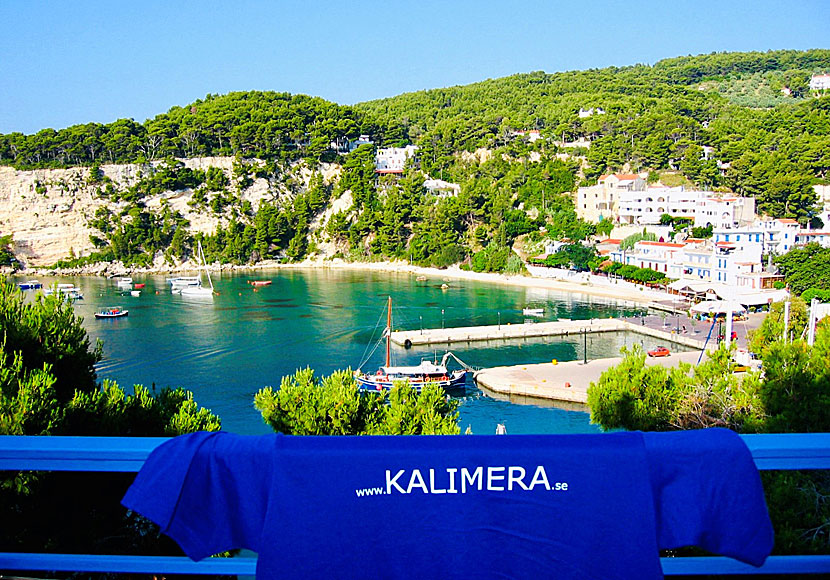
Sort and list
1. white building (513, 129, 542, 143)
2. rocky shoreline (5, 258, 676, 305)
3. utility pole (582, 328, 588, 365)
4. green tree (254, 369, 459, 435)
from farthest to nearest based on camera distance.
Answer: white building (513, 129, 542, 143) < rocky shoreline (5, 258, 676, 305) < utility pole (582, 328, 588, 365) < green tree (254, 369, 459, 435)

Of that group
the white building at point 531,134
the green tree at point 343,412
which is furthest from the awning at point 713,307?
the white building at point 531,134

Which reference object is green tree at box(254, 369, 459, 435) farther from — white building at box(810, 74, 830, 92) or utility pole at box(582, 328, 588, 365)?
white building at box(810, 74, 830, 92)

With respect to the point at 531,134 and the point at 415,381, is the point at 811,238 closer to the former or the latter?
the point at 531,134

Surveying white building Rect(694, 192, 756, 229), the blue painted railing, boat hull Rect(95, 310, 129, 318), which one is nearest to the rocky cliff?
boat hull Rect(95, 310, 129, 318)

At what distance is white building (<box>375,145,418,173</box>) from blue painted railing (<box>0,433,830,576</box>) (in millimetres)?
42121

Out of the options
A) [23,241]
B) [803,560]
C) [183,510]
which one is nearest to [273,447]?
[183,510]

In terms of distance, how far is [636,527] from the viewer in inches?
32.4

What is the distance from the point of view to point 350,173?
4022 cm

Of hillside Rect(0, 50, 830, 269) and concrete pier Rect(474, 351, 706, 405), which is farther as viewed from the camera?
hillside Rect(0, 50, 830, 269)

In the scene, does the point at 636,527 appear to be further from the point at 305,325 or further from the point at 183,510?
the point at 305,325

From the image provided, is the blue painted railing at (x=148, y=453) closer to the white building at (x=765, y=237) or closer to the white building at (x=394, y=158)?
the white building at (x=765, y=237)

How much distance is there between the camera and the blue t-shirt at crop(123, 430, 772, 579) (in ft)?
2.68

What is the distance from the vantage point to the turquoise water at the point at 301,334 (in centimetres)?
1309

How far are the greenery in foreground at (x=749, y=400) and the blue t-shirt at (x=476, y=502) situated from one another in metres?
1.41
